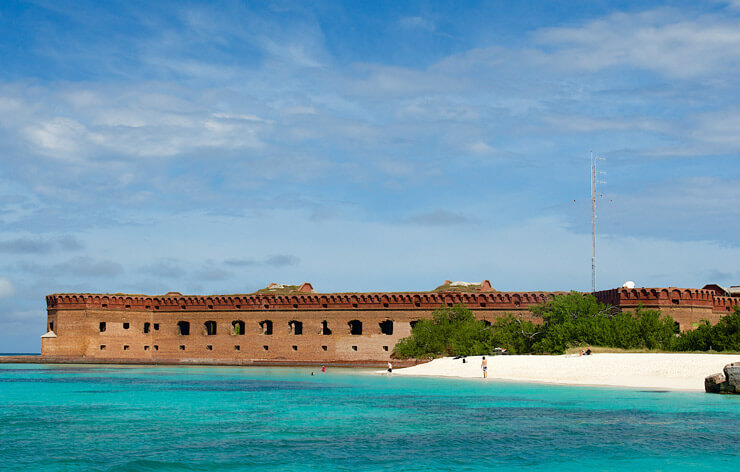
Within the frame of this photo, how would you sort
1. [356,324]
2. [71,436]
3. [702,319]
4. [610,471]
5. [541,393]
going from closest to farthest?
[610,471] < [71,436] < [541,393] < [702,319] < [356,324]

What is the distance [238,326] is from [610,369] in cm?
3489

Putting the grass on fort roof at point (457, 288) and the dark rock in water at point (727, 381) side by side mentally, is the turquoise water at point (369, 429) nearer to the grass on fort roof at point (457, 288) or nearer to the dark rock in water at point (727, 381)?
the dark rock in water at point (727, 381)

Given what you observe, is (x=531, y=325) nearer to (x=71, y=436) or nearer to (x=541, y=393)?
(x=541, y=393)

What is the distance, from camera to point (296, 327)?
61062 millimetres

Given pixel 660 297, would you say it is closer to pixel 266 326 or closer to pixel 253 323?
pixel 266 326

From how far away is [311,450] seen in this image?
16.8 metres

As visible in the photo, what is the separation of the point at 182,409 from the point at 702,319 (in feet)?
117

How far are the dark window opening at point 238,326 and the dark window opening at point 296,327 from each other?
13.8 feet

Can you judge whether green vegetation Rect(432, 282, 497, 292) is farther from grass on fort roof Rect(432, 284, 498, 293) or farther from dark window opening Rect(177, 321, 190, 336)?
dark window opening Rect(177, 321, 190, 336)

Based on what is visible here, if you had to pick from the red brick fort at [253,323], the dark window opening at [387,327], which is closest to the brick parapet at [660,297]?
the red brick fort at [253,323]

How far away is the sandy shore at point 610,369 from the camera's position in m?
32.9

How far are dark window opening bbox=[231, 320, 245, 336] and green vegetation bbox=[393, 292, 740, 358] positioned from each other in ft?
46.5

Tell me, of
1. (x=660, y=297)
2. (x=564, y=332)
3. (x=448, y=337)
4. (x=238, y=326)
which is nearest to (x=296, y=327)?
(x=238, y=326)

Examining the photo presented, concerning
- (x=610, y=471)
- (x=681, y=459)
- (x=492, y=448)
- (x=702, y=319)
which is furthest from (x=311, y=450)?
(x=702, y=319)
